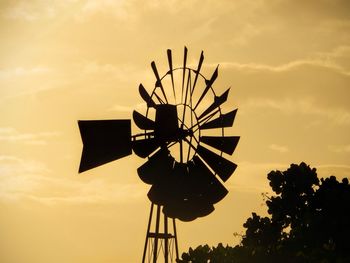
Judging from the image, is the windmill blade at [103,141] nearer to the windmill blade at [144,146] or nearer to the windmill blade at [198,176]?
the windmill blade at [144,146]

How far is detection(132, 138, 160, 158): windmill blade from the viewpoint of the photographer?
16969 mm

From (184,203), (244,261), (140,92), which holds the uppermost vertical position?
(140,92)

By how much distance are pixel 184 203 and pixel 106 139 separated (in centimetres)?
275

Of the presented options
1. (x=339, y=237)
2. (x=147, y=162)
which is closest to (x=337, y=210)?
(x=339, y=237)

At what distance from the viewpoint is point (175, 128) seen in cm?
1769

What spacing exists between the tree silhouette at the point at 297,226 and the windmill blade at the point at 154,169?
2493 mm

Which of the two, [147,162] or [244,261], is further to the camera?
[244,261]

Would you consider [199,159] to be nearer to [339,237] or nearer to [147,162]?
[147,162]

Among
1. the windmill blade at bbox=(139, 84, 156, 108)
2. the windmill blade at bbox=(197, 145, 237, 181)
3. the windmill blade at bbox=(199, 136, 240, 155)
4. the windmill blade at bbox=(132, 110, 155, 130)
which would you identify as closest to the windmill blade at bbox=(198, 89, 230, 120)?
the windmill blade at bbox=(199, 136, 240, 155)

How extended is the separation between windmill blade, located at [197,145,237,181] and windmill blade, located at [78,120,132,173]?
242cm

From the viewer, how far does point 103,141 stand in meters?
16.8

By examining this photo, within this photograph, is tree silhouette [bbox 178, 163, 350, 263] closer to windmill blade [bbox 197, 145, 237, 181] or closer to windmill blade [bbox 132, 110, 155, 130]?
windmill blade [bbox 197, 145, 237, 181]

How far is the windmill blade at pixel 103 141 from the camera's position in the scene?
16.4 m

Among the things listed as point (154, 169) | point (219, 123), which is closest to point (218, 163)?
point (219, 123)
